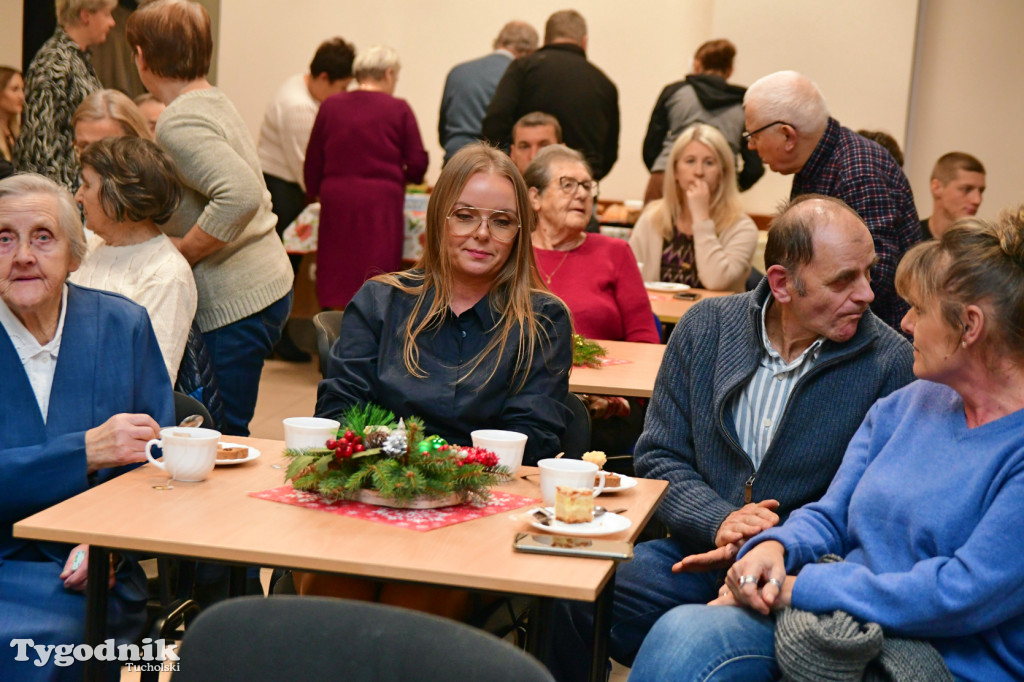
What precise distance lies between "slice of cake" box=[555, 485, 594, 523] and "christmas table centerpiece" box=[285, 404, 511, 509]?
149mm

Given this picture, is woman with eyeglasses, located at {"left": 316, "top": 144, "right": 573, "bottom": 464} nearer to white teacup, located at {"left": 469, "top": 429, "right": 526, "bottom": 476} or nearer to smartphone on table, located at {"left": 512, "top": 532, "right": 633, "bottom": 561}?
white teacup, located at {"left": 469, "top": 429, "right": 526, "bottom": 476}

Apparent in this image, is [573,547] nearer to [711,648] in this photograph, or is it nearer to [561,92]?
[711,648]

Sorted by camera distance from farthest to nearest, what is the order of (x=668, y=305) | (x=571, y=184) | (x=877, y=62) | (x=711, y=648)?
(x=877, y=62) < (x=668, y=305) < (x=571, y=184) < (x=711, y=648)

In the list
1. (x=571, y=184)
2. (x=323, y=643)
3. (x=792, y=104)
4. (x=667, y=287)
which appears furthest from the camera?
(x=667, y=287)

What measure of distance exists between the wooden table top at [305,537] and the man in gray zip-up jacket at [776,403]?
34 centimetres

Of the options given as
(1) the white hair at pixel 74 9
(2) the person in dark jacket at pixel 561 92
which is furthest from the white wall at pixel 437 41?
(1) the white hair at pixel 74 9

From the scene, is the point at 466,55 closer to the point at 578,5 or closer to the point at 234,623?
the point at 578,5

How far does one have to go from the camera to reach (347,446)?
2.00m

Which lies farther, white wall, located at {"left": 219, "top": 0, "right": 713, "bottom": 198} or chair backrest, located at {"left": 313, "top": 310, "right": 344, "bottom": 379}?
white wall, located at {"left": 219, "top": 0, "right": 713, "bottom": 198}

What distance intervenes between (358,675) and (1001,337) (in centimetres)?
122

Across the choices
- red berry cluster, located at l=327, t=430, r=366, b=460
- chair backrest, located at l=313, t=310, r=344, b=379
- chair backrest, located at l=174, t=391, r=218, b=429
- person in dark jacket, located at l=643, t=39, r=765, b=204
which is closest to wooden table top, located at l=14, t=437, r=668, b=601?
red berry cluster, located at l=327, t=430, r=366, b=460

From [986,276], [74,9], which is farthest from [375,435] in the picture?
[74,9]

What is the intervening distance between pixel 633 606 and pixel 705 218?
2.81m

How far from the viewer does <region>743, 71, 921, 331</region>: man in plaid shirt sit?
3.70 meters
